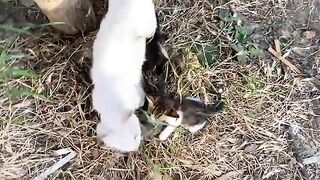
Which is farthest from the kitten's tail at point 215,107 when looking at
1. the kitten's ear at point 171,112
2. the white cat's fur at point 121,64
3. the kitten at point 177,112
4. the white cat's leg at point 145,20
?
the white cat's leg at point 145,20

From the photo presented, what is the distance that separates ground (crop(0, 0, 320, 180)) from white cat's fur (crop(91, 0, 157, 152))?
0.14 m

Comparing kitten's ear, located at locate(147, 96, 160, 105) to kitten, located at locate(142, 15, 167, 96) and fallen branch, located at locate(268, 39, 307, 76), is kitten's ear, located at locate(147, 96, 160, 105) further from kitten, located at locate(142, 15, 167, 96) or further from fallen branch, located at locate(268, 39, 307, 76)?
fallen branch, located at locate(268, 39, 307, 76)

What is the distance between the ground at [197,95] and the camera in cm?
173

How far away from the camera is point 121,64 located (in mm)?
1519

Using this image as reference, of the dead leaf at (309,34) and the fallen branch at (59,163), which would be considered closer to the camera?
the fallen branch at (59,163)

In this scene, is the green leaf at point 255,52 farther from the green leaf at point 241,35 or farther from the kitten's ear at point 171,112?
the kitten's ear at point 171,112

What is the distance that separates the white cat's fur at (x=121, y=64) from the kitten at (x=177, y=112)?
0.17 ft

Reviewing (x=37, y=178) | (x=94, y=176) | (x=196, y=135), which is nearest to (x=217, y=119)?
(x=196, y=135)

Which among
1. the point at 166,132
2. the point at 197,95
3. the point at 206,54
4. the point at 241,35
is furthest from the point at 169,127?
the point at 241,35

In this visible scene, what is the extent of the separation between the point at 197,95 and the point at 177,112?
12 centimetres

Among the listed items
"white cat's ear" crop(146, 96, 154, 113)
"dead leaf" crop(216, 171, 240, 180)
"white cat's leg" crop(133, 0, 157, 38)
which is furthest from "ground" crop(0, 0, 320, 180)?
"white cat's leg" crop(133, 0, 157, 38)

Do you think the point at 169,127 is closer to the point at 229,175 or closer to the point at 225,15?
the point at 229,175

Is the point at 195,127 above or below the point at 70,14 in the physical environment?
below

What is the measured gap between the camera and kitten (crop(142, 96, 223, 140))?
1.67 metres
